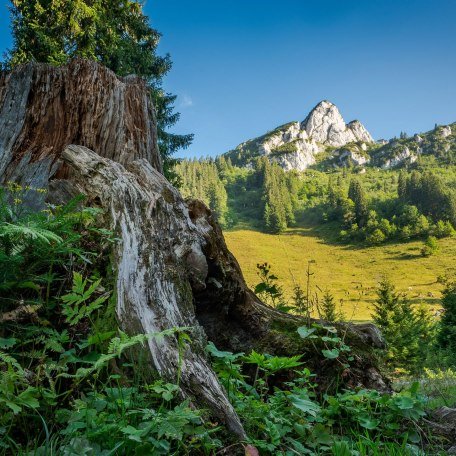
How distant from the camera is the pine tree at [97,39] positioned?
16828mm

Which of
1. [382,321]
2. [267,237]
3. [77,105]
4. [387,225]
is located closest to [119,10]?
[77,105]

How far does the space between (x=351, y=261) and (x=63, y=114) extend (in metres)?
113

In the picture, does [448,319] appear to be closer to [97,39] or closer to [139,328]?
[97,39]

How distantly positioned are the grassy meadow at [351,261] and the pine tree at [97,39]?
56.6m

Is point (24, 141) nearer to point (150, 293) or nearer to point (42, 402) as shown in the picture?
point (150, 293)

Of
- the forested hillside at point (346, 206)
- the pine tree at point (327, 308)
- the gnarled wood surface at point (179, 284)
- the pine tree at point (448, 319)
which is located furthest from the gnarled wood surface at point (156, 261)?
the forested hillside at point (346, 206)

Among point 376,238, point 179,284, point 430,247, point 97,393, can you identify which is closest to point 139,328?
point 97,393

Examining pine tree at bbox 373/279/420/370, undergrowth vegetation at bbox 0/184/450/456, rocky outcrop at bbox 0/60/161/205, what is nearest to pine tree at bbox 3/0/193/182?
rocky outcrop at bbox 0/60/161/205

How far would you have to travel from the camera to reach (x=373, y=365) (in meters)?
3.92

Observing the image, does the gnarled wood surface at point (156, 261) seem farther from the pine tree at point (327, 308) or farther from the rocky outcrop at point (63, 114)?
the pine tree at point (327, 308)

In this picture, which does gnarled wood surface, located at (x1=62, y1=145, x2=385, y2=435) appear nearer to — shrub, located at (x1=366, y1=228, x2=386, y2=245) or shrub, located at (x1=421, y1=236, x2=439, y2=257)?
shrub, located at (x1=421, y1=236, x2=439, y2=257)

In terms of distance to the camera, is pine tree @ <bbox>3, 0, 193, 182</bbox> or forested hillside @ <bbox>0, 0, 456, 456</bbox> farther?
pine tree @ <bbox>3, 0, 193, 182</bbox>

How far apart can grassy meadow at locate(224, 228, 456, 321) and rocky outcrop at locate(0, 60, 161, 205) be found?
222 feet

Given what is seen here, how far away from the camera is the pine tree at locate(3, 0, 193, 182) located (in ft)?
55.2
